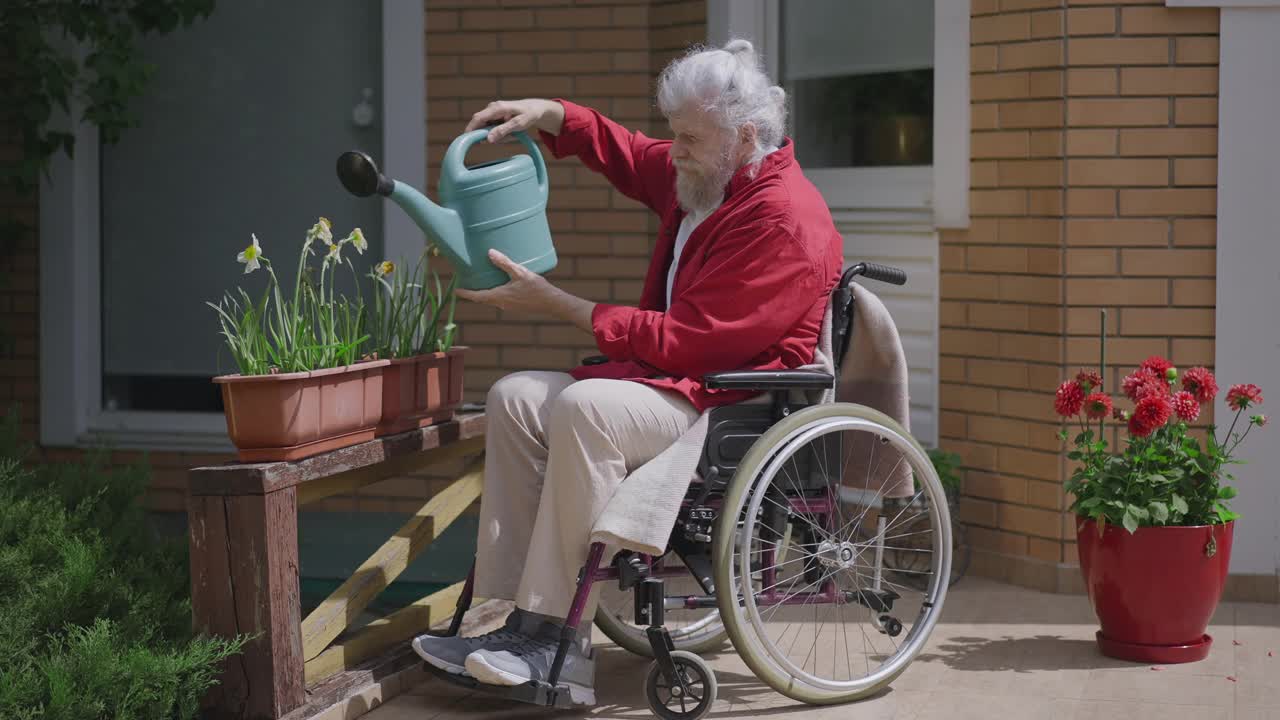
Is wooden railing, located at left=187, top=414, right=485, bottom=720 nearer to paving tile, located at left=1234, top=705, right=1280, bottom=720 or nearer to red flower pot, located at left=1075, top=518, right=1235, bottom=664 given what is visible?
red flower pot, located at left=1075, top=518, right=1235, bottom=664

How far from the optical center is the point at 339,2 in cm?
479

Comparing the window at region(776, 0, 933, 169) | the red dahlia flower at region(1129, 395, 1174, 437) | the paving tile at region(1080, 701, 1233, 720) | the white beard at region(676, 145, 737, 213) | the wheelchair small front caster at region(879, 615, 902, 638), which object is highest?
the window at region(776, 0, 933, 169)

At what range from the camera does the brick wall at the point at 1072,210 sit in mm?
3793

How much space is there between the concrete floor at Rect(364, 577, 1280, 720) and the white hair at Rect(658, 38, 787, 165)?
3.76 ft

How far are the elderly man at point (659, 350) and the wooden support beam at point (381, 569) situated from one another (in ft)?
0.66

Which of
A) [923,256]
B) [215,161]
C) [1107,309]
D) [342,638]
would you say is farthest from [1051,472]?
[215,161]

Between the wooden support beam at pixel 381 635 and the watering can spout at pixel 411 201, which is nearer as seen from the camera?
the watering can spout at pixel 411 201

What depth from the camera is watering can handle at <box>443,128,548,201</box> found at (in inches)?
115

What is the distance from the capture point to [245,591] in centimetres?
267

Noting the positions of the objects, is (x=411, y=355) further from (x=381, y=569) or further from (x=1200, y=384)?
(x=1200, y=384)

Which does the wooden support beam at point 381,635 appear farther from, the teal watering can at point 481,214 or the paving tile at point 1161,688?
the paving tile at point 1161,688

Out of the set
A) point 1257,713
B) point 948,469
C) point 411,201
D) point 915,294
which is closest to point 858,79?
point 915,294

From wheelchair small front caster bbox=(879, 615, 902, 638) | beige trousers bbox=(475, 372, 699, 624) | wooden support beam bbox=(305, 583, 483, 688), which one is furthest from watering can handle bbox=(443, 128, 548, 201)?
wheelchair small front caster bbox=(879, 615, 902, 638)

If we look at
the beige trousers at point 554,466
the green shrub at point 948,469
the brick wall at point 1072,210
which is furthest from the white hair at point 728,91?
the green shrub at point 948,469
